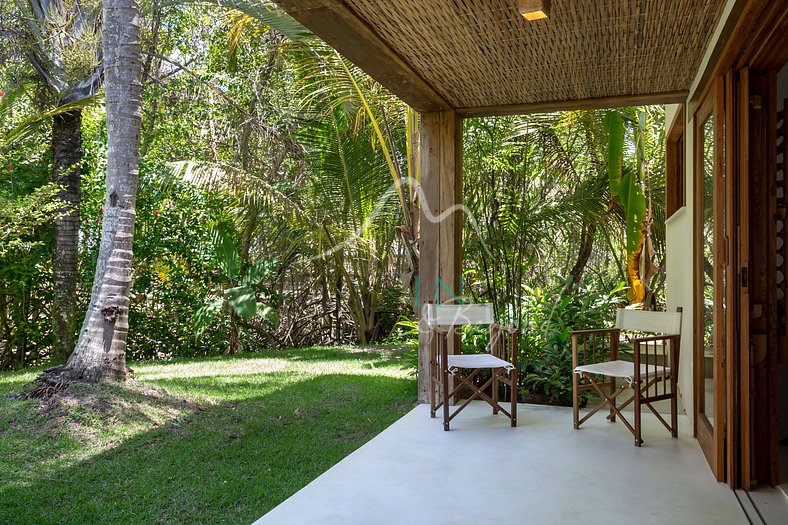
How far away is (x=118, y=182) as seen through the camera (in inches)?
203

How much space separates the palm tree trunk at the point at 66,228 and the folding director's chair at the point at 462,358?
4403mm

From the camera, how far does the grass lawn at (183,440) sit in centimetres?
304

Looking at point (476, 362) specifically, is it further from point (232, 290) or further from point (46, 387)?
point (232, 290)

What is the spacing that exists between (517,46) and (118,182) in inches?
136

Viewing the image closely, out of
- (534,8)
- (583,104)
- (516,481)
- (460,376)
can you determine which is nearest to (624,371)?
(460,376)

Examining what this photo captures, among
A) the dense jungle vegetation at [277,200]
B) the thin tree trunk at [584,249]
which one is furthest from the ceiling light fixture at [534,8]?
the thin tree trunk at [584,249]

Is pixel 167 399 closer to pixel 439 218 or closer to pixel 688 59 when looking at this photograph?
pixel 439 218

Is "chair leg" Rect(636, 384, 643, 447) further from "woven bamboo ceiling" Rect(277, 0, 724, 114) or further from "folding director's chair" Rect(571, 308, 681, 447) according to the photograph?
"woven bamboo ceiling" Rect(277, 0, 724, 114)

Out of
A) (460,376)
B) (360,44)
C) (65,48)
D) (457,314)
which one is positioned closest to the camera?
(360,44)

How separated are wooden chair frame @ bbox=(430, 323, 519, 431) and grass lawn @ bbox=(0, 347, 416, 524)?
47 cm

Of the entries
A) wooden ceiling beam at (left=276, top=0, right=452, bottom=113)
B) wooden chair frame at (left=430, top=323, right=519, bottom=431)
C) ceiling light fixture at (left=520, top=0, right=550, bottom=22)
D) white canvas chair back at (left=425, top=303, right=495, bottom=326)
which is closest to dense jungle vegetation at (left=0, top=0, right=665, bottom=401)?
wooden chair frame at (left=430, top=323, right=519, bottom=431)

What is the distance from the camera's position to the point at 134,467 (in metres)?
3.57

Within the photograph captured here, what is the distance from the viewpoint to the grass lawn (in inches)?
120

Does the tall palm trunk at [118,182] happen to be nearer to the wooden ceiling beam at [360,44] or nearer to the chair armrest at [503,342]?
the wooden ceiling beam at [360,44]
